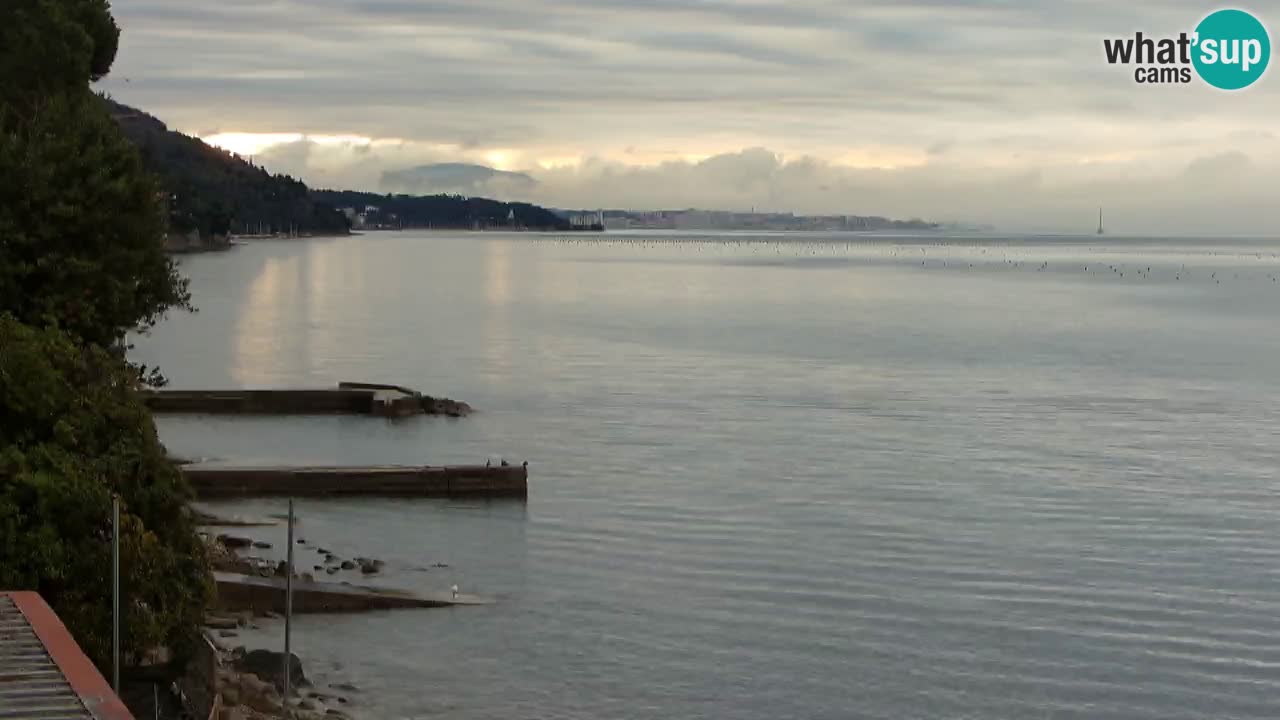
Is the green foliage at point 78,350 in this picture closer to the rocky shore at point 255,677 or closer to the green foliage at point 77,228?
the green foliage at point 77,228

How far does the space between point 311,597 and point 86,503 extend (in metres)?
12.0

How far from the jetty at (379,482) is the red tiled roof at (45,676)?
1153 inches

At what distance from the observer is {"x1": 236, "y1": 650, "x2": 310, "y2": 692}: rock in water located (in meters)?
26.5

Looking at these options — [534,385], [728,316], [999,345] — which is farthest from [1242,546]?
[728,316]

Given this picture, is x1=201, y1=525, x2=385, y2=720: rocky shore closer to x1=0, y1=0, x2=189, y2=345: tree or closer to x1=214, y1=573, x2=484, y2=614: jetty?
x1=214, y1=573, x2=484, y2=614: jetty

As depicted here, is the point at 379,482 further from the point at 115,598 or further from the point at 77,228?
the point at 115,598

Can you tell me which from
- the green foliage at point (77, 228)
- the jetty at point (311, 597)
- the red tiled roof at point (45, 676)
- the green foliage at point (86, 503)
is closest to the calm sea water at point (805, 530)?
the jetty at point (311, 597)

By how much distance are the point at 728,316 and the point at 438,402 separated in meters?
63.6

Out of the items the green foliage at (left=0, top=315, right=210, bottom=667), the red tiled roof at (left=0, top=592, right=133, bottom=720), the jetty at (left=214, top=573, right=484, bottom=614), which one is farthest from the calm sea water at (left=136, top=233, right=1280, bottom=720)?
the red tiled roof at (left=0, top=592, right=133, bottom=720)

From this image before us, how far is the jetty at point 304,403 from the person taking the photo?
62.4 m

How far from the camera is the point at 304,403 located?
64250mm

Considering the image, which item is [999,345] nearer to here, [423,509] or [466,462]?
[466,462]

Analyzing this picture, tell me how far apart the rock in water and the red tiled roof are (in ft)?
34.2

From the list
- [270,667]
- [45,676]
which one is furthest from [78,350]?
[45,676]
